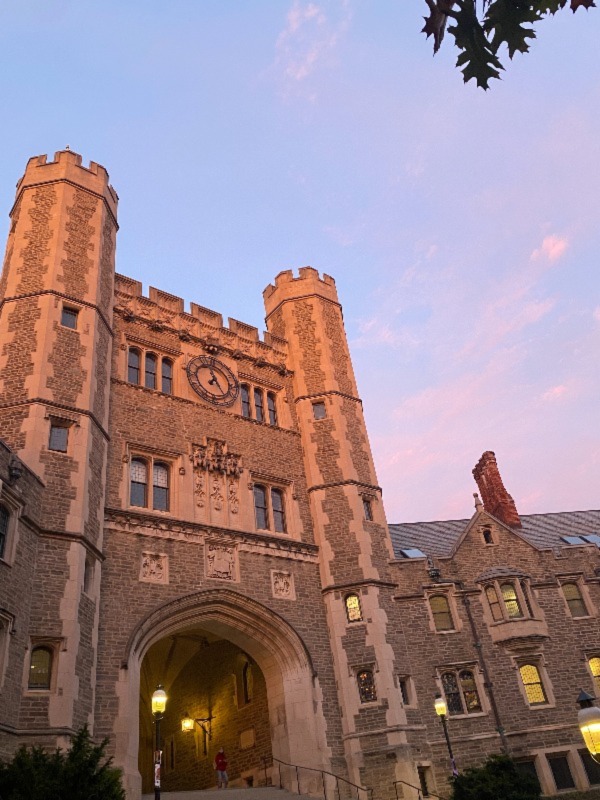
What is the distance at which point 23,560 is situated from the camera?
49.5 ft

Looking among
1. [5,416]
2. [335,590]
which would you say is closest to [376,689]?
[335,590]

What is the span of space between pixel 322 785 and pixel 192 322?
15.6 meters

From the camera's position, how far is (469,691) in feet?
70.0

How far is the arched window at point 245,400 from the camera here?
80.6ft

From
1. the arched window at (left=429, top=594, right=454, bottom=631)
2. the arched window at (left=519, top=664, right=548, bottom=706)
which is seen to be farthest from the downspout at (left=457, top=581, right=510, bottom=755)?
the arched window at (left=519, top=664, right=548, bottom=706)

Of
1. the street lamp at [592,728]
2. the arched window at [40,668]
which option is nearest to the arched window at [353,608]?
the arched window at [40,668]

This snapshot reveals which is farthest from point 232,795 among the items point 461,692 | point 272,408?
point 272,408

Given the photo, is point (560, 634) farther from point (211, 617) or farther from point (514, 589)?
point (211, 617)

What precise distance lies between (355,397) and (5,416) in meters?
13.0

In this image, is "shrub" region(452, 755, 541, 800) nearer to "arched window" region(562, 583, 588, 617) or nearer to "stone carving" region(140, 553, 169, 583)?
"arched window" region(562, 583, 588, 617)

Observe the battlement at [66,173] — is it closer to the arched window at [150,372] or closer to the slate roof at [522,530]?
the arched window at [150,372]

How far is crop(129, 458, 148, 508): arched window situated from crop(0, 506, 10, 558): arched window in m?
4.97

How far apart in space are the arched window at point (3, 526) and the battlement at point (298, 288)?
1627cm

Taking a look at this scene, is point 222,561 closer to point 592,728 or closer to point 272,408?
point 272,408
